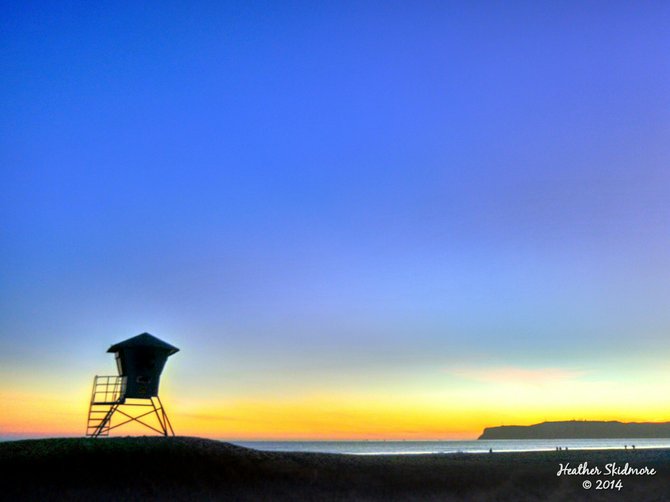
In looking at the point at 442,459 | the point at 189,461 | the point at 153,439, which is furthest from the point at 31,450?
the point at 442,459

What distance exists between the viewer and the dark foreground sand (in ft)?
84.0

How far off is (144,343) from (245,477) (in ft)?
40.7

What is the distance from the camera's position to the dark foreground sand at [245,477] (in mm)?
25609

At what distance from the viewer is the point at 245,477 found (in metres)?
27.5

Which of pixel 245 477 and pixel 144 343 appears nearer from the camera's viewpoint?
pixel 245 477

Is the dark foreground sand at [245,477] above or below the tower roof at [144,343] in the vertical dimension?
below

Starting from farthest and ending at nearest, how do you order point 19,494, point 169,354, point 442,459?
point 169,354, point 442,459, point 19,494

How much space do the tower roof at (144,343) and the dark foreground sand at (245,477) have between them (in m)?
7.79

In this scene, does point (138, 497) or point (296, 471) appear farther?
point (296, 471)

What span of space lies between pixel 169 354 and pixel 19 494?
13.5m

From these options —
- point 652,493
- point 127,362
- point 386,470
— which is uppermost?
point 127,362

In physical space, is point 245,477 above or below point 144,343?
below

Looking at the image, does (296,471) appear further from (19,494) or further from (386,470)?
(19,494)

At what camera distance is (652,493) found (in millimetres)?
31344
